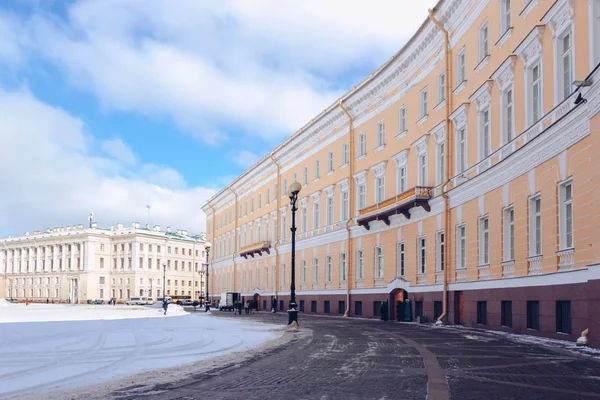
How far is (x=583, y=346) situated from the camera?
1602 cm

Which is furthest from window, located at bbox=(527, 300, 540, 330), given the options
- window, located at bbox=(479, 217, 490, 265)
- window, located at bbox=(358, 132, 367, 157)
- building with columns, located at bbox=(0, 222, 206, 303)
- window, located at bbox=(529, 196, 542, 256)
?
building with columns, located at bbox=(0, 222, 206, 303)

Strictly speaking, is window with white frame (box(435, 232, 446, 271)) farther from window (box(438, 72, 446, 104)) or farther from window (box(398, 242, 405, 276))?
window (box(438, 72, 446, 104))

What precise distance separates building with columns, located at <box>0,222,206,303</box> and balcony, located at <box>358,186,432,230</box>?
10092 cm

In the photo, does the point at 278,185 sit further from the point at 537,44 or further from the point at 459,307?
the point at 537,44

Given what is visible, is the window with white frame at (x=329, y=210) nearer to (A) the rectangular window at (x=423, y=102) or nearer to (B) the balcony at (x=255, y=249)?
(B) the balcony at (x=255, y=249)

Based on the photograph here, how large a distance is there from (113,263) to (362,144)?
368ft

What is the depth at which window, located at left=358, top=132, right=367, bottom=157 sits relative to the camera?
40638mm

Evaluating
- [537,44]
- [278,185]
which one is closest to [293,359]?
[537,44]

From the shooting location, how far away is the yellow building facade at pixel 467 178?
17.8m

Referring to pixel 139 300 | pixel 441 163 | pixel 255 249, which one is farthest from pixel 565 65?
pixel 139 300

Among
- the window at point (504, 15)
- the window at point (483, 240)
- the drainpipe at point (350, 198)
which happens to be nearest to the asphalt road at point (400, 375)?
the window at point (483, 240)

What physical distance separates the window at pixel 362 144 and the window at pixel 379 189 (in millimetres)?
2582

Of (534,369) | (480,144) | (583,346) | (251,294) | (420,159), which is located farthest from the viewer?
(251,294)

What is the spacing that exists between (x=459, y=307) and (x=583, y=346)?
11946 mm
